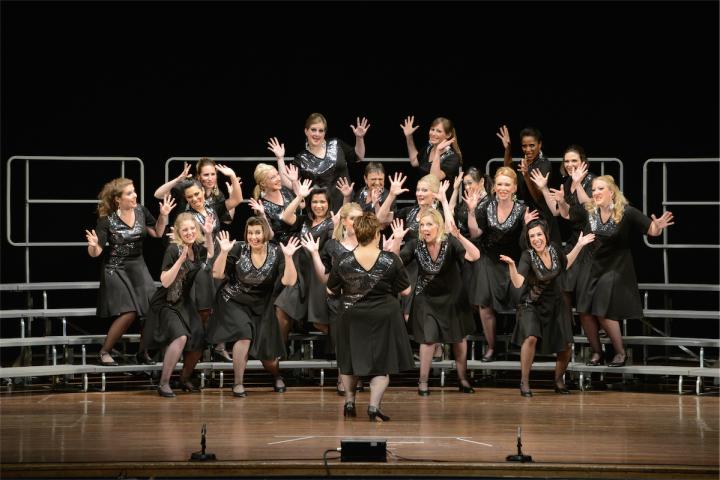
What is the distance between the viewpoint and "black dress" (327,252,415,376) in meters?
6.66

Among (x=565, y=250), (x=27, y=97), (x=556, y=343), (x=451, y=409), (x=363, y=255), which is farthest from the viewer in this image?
(x=27, y=97)

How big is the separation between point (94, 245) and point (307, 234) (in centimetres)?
143

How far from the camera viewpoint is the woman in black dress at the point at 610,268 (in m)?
7.93

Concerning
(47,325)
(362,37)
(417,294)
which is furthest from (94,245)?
(362,37)

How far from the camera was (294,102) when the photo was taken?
370 inches

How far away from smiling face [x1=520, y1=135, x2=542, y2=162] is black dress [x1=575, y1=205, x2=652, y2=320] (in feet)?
1.94

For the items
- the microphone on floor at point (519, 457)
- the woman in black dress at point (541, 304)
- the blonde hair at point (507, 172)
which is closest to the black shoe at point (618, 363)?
the woman in black dress at point (541, 304)

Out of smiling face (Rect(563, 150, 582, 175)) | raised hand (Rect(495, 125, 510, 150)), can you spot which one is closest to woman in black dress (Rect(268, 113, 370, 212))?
raised hand (Rect(495, 125, 510, 150))

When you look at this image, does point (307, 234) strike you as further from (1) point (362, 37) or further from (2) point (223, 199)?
(1) point (362, 37)

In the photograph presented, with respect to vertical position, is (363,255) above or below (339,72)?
below

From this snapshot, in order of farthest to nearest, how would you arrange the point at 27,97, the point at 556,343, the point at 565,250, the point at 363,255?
the point at 27,97 → the point at 565,250 → the point at 556,343 → the point at 363,255

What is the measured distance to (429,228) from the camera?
762 cm

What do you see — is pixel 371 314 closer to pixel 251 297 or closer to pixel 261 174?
pixel 251 297

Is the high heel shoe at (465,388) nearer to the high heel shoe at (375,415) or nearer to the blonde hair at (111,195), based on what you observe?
the high heel shoe at (375,415)
